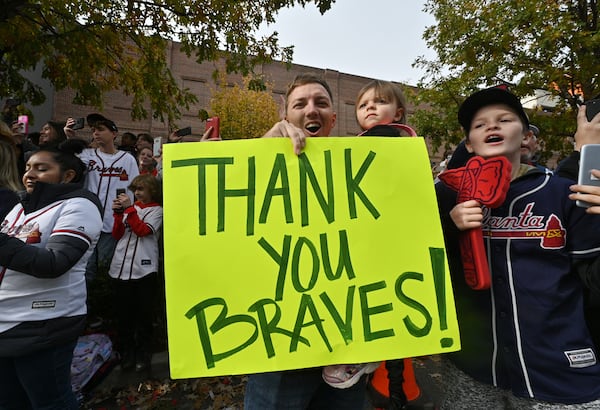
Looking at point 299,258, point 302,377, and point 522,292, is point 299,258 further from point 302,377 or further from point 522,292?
point 522,292

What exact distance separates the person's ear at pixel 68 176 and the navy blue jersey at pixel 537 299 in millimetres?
1950

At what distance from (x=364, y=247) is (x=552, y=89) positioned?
27.7 ft

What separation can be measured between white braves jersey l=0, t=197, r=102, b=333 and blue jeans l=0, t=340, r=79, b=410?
178 millimetres

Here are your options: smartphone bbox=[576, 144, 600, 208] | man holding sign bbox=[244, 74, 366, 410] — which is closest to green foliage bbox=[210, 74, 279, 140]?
man holding sign bbox=[244, 74, 366, 410]

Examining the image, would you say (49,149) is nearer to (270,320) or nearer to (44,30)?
(270,320)

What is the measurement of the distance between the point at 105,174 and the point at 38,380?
2405 mm

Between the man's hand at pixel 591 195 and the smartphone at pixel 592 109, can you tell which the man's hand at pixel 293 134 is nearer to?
the man's hand at pixel 591 195

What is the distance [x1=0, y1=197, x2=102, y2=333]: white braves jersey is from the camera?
1.56 m

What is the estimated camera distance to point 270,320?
101 centimetres

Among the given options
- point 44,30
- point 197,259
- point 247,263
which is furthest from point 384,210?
point 44,30

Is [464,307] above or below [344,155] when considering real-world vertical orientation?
below

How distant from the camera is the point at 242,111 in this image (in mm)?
20750

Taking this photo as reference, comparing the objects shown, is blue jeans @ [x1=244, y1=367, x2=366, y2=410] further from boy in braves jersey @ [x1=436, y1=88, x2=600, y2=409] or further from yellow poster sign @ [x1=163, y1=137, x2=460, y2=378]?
boy in braves jersey @ [x1=436, y1=88, x2=600, y2=409]

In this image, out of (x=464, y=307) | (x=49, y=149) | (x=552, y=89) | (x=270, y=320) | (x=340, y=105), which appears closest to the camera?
(x=270, y=320)
